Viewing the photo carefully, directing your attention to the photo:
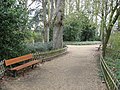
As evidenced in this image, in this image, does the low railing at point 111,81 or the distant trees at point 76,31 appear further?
the distant trees at point 76,31

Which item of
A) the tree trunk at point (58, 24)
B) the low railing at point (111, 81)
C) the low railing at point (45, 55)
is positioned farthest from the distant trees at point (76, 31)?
the low railing at point (111, 81)

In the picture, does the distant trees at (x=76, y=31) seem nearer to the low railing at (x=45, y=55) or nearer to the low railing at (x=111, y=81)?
the low railing at (x=45, y=55)

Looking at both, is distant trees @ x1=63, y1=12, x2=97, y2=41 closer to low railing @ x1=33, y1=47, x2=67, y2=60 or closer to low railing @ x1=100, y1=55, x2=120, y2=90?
low railing @ x1=33, y1=47, x2=67, y2=60

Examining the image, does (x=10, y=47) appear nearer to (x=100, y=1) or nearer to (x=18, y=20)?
(x=18, y=20)

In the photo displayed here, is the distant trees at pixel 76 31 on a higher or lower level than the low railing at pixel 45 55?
higher

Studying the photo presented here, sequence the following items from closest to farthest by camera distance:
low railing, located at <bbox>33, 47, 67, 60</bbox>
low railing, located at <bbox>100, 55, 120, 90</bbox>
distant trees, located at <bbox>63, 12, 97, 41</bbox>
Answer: low railing, located at <bbox>100, 55, 120, 90</bbox>, low railing, located at <bbox>33, 47, 67, 60</bbox>, distant trees, located at <bbox>63, 12, 97, 41</bbox>

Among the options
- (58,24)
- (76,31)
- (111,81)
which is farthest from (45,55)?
(76,31)

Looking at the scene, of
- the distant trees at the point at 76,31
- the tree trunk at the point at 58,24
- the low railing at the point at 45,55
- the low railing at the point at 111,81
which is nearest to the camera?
the low railing at the point at 111,81

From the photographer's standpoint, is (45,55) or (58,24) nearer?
(45,55)

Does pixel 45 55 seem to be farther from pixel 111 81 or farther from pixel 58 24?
pixel 111 81

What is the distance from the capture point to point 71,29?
140 feet

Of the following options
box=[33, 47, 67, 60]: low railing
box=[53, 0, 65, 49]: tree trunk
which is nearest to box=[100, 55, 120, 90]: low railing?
box=[33, 47, 67, 60]: low railing

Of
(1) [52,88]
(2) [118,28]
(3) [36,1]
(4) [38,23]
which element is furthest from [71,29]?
(1) [52,88]

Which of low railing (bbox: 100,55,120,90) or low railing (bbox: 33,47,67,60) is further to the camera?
low railing (bbox: 33,47,67,60)
